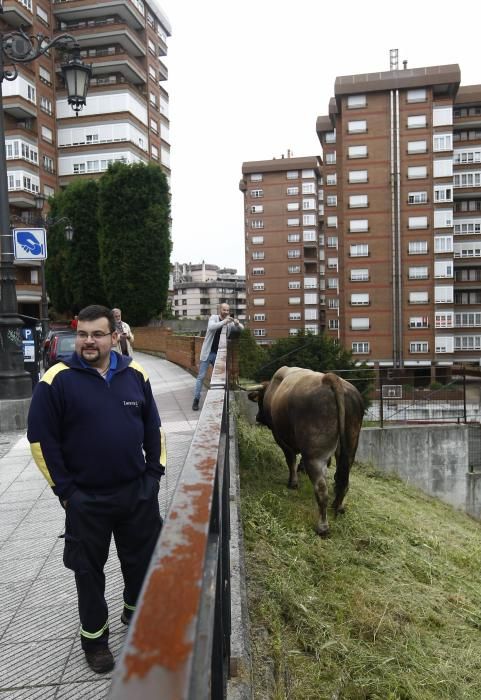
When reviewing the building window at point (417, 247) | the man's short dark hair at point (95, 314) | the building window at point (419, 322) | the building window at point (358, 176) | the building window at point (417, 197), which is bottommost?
the building window at point (419, 322)

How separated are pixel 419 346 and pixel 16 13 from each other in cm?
4190

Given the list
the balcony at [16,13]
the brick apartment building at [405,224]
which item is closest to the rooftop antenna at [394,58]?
the brick apartment building at [405,224]

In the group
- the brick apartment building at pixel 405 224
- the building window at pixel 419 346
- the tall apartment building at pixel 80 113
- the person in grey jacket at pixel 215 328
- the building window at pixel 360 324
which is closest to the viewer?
the person in grey jacket at pixel 215 328

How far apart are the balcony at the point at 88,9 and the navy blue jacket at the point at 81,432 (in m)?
61.2

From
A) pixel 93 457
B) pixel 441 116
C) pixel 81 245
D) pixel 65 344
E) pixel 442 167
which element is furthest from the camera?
pixel 442 167

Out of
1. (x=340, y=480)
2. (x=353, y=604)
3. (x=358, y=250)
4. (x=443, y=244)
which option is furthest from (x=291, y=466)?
(x=443, y=244)

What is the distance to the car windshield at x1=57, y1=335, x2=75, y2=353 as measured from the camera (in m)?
15.6

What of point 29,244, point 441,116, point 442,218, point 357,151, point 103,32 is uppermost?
point 103,32

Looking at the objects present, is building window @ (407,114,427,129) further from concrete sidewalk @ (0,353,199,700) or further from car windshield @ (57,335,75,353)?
concrete sidewalk @ (0,353,199,700)

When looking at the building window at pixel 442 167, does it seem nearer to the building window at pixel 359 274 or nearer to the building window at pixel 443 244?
the building window at pixel 443 244

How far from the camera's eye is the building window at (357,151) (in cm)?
5019

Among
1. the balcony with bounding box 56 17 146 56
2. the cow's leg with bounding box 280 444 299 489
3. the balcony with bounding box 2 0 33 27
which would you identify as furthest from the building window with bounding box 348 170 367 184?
the cow's leg with bounding box 280 444 299 489

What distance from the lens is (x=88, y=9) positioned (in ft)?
183

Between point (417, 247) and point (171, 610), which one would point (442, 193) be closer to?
point (417, 247)
